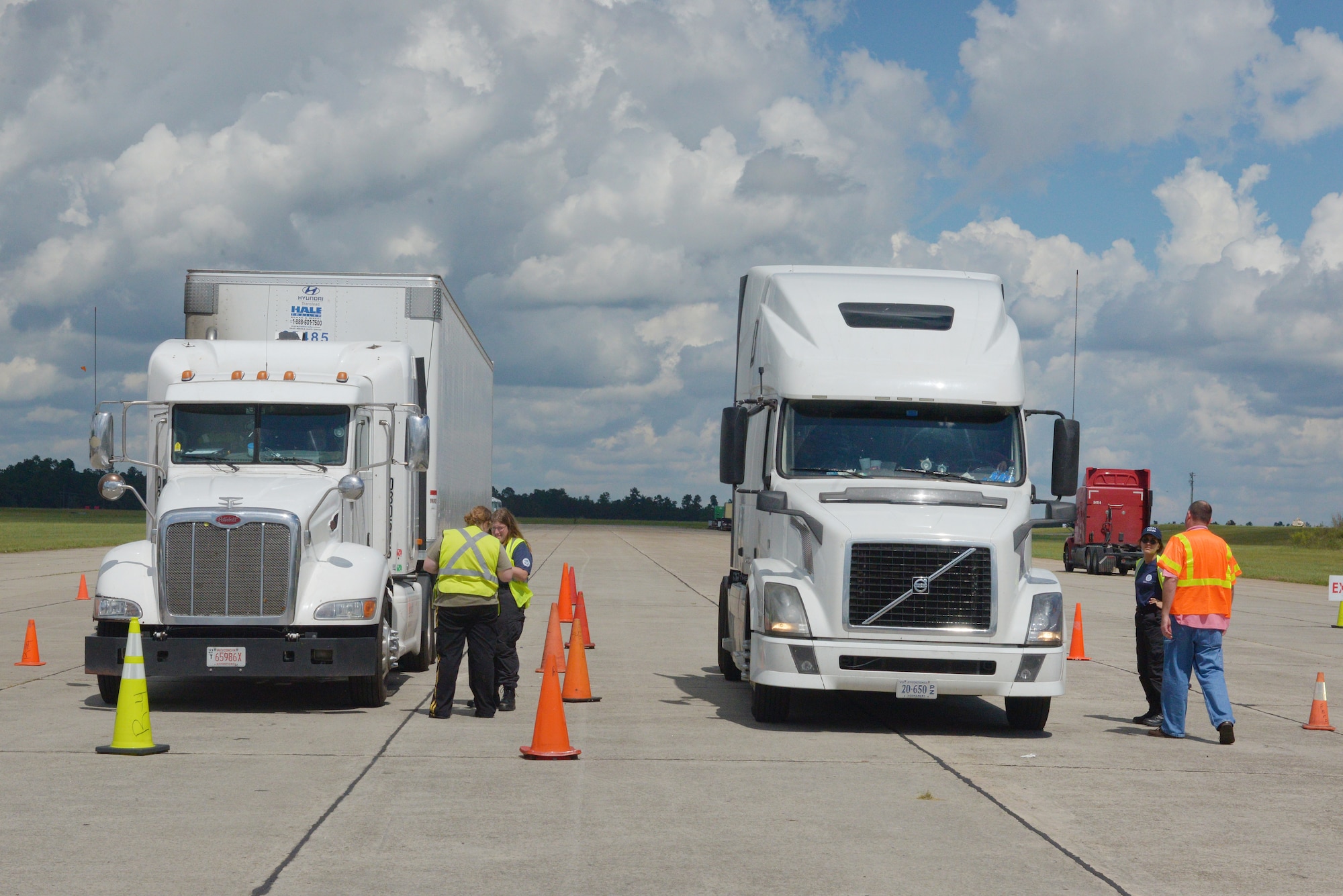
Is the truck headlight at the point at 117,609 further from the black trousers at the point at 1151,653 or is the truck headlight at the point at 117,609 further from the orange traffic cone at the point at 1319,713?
the orange traffic cone at the point at 1319,713

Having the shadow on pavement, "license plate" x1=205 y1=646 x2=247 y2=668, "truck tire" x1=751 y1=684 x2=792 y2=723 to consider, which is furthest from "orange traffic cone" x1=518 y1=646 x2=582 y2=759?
"license plate" x1=205 y1=646 x2=247 y2=668

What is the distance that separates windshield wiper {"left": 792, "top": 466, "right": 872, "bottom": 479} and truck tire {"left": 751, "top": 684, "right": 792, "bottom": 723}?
177cm

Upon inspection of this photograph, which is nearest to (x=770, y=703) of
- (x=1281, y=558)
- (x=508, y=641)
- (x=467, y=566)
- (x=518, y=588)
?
(x=508, y=641)

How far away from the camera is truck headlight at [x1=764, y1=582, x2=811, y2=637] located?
433 inches

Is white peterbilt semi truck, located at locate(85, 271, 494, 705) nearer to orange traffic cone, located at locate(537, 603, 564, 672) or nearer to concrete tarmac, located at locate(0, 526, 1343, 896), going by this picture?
concrete tarmac, located at locate(0, 526, 1343, 896)

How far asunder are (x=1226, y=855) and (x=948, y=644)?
3.71 metres

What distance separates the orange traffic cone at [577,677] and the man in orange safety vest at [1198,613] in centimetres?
500

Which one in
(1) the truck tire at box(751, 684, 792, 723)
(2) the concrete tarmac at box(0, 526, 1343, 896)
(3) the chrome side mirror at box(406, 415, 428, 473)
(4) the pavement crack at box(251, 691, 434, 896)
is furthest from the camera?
(3) the chrome side mirror at box(406, 415, 428, 473)

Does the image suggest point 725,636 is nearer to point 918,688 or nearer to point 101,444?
point 918,688

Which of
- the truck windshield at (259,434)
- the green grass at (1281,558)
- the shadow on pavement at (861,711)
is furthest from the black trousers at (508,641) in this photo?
the green grass at (1281,558)

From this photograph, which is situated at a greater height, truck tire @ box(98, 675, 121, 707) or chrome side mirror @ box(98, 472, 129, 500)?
chrome side mirror @ box(98, 472, 129, 500)

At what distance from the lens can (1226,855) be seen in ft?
24.2

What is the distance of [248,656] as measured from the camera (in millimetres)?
11664

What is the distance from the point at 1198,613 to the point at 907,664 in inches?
92.3
